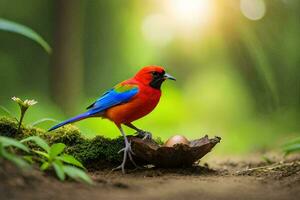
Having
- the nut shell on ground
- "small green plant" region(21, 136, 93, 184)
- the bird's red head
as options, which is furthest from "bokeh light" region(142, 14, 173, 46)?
"small green plant" region(21, 136, 93, 184)

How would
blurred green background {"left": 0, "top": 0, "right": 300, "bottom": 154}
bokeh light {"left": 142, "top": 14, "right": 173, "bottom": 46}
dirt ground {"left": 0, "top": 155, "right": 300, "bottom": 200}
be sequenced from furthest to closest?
bokeh light {"left": 142, "top": 14, "right": 173, "bottom": 46}, blurred green background {"left": 0, "top": 0, "right": 300, "bottom": 154}, dirt ground {"left": 0, "top": 155, "right": 300, "bottom": 200}

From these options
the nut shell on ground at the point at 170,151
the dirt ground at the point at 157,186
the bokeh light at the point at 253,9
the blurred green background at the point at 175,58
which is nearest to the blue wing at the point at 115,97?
the nut shell on ground at the point at 170,151

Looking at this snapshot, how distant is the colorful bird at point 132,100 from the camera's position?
5078 mm

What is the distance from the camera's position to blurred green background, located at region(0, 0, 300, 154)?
1198 cm

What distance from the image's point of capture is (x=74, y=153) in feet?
16.3

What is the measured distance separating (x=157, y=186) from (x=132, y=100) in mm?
1268

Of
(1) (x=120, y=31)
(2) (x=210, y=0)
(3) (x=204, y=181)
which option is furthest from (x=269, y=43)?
(3) (x=204, y=181)

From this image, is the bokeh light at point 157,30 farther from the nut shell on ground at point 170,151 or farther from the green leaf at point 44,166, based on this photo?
the green leaf at point 44,166

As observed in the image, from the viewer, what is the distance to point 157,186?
13.1ft

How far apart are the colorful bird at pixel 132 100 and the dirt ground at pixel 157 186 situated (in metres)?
0.53

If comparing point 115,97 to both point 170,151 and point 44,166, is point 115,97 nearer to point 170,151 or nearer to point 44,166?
point 170,151

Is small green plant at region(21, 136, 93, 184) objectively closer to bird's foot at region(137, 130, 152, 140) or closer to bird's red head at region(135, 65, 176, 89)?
bird's foot at region(137, 130, 152, 140)

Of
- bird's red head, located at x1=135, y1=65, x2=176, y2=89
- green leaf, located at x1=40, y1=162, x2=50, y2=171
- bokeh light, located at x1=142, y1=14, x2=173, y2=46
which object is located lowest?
green leaf, located at x1=40, y1=162, x2=50, y2=171

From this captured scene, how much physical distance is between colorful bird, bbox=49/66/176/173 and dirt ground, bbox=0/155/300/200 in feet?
1.74
